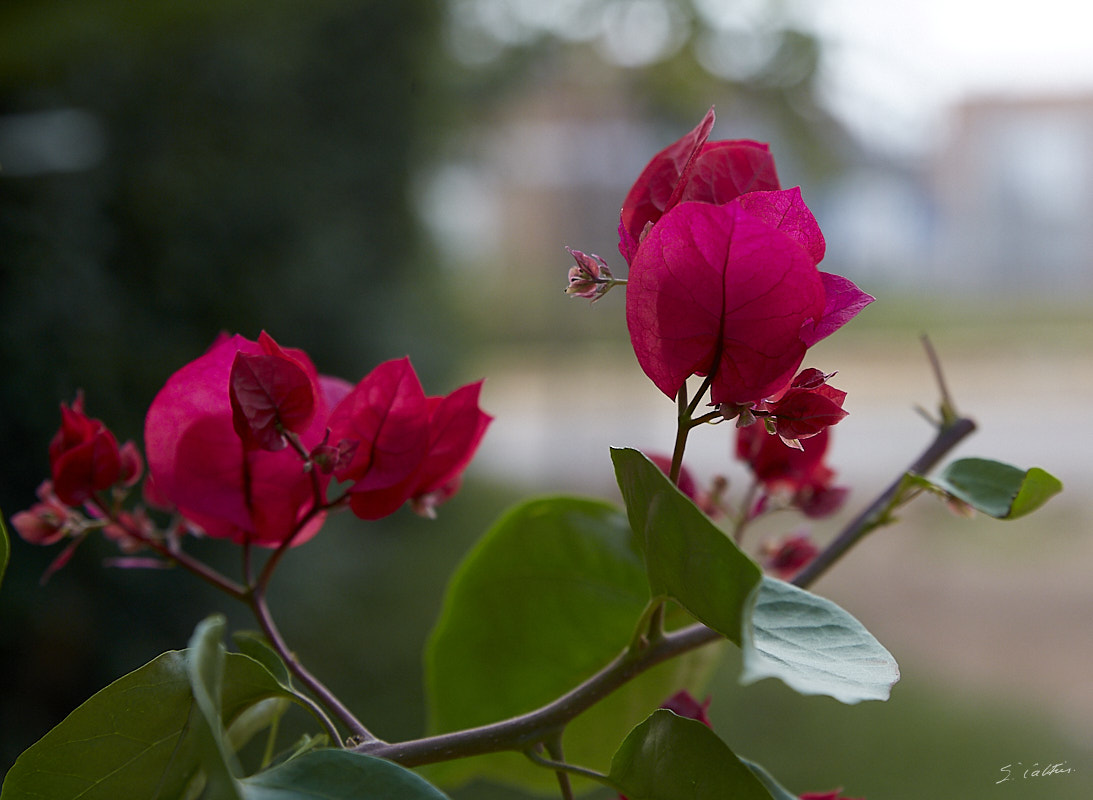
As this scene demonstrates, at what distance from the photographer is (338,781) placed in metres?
0.12

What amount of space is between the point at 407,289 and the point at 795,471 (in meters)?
1.61

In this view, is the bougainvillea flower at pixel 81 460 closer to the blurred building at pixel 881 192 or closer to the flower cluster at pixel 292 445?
the flower cluster at pixel 292 445

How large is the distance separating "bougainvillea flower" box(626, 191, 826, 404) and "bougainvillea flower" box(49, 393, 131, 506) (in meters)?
0.11

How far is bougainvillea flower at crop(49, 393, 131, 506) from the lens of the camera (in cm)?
19

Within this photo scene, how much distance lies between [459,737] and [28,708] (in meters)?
0.97

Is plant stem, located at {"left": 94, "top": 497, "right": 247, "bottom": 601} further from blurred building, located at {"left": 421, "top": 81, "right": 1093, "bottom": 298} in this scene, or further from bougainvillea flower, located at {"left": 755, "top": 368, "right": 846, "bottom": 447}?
blurred building, located at {"left": 421, "top": 81, "right": 1093, "bottom": 298}

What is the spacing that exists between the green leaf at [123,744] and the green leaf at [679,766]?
56mm

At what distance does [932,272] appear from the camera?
3998mm

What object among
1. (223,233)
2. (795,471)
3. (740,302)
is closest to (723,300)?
(740,302)

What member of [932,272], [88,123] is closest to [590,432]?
[932,272]

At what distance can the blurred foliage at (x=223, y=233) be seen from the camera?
2.96 feet

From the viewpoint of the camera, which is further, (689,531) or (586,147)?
(586,147)

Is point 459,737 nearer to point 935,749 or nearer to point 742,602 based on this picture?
point 742,602

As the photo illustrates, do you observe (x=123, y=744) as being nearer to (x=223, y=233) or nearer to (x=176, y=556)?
(x=176, y=556)
